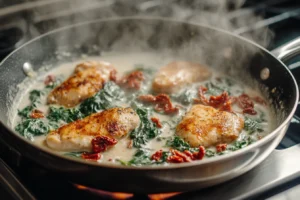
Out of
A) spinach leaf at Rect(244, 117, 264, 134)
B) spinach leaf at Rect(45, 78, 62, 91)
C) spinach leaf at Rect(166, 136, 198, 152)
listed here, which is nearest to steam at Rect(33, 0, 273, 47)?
spinach leaf at Rect(45, 78, 62, 91)

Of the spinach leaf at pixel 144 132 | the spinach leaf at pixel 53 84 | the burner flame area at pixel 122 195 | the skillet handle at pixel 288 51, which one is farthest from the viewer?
the spinach leaf at pixel 53 84

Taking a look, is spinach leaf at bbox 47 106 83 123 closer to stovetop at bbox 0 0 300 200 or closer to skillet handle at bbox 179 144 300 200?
stovetop at bbox 0 0 300 200

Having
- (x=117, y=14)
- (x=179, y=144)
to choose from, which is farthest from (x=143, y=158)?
(x=117, y=14)

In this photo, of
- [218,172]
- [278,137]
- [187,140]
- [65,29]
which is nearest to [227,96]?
[187,140]

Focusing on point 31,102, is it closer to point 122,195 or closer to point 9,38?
point 9,38

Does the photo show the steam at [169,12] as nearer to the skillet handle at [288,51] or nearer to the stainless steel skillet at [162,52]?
the stainless steel skillet at [162,52]

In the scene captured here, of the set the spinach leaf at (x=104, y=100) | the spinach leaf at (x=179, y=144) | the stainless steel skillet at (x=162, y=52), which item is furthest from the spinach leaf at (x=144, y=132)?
the stainless steel skillet at (x=162, y=52)
